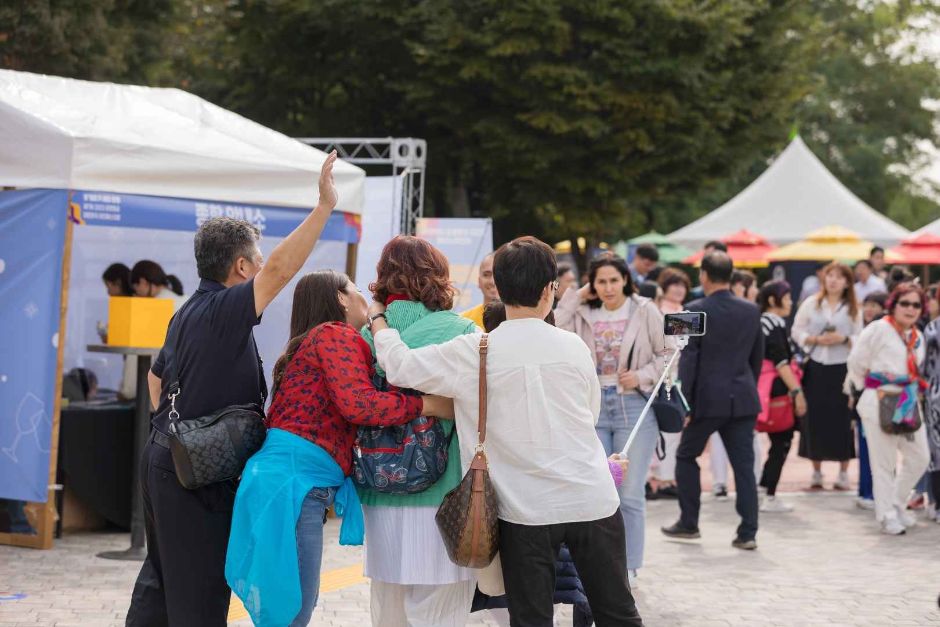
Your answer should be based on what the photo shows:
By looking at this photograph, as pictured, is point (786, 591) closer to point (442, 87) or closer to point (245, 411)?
point (245, 411)

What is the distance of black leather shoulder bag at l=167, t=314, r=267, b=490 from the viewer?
4.21 metres

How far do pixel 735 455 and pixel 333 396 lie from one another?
502 centimetres

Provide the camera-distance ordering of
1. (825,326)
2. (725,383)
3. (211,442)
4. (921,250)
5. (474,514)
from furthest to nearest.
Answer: (921,250) → (825,326) → (725,383) → (211,442) → (474,514)

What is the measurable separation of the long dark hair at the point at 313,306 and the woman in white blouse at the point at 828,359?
7.46 meters

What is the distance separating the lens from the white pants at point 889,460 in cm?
938

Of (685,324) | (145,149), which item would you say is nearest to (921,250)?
(145,149)

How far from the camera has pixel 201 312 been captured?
4.29 meters

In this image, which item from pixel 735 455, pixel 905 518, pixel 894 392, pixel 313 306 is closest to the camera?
pixel 313 306

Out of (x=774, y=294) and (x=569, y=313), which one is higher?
(x=774, y=294)

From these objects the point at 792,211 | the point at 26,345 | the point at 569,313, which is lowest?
the point at 26,345

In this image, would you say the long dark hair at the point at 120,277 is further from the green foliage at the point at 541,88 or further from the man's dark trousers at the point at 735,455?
the green foliage at the point at 541,88

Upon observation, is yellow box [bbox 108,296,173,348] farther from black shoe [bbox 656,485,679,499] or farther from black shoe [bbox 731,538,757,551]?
black shoe [bbox 656,485,679,499]

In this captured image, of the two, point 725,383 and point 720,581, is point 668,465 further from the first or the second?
point 720,581

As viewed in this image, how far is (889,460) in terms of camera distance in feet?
30.7
